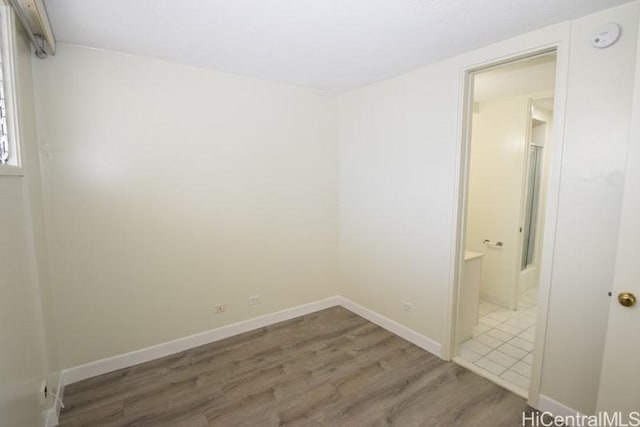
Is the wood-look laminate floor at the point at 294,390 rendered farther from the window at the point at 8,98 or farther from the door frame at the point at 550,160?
the window at the point at 8,98

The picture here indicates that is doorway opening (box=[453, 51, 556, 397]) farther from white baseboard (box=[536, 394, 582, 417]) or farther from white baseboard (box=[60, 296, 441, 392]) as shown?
white baseboard (box=[60, 296, 441, 392])

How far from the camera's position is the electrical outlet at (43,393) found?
171cm

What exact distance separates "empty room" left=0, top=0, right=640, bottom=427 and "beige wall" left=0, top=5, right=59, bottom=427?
23 mm

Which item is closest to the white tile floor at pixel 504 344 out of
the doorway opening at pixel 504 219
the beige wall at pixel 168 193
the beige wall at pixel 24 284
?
the doorway opening at pixel 504 219

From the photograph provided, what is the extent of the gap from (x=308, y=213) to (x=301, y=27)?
194cm

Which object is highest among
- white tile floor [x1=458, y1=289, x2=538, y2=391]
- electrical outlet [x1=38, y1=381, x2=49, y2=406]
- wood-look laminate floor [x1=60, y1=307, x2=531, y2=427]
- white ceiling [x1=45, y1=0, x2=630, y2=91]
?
white ceiling [x1=45, y1=0, x2=630, y2=91]

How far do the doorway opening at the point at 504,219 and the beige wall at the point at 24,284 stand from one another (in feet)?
9.27

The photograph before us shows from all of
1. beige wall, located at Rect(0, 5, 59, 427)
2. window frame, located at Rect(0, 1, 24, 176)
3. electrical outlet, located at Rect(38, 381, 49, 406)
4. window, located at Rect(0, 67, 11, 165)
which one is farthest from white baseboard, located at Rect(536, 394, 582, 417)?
window, located at Rect(0, 67, 11, 165)

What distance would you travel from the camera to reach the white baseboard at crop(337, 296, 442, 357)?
2.78m

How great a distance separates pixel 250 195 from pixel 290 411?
1885mm

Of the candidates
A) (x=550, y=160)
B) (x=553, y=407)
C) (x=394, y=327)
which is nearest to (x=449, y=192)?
(x=550, y=160)

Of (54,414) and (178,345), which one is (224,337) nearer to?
(178,345)

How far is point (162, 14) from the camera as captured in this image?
182cm

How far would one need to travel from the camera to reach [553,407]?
6.64 feet
